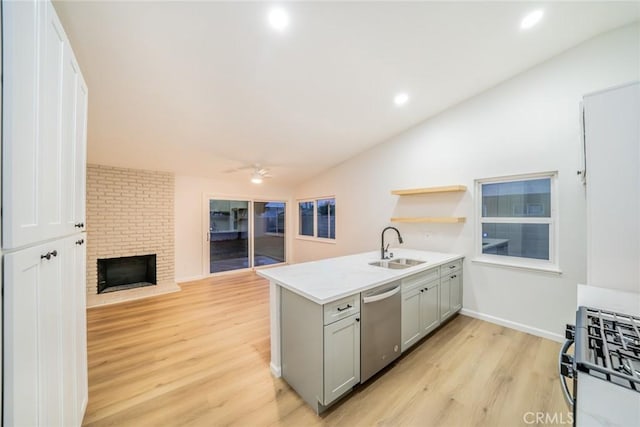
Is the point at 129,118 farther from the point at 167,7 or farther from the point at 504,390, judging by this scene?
the point at 504,390

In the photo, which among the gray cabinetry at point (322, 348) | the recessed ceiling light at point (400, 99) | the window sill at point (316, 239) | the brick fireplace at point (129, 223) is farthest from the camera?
the window sill at point (316, 239)

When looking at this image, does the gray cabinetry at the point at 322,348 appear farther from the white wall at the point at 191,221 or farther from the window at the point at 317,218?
the white wall at the point at 191,221

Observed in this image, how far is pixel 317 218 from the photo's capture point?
6129 millimetres

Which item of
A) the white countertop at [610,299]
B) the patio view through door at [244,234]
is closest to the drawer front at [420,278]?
the white countertop at [610,299]

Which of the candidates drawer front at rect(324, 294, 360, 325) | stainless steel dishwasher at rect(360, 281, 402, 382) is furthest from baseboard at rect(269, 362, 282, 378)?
drawer front at rect(324, 294, 360, 325)

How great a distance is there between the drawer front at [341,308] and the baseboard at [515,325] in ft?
7.86

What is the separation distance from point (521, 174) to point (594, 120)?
1.45 metres

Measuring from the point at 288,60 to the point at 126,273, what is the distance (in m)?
4.83

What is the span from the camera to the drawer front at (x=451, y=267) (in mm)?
2959

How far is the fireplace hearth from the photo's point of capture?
4320mm

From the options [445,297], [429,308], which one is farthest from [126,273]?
[445,297]

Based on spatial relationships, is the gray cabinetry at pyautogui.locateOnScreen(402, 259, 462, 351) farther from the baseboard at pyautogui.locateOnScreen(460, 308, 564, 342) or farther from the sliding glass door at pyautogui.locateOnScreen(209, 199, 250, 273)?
the sliding glass door at pyautogui.locateOnScreen(209, 199, 250, 273)

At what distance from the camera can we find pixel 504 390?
1.97 m

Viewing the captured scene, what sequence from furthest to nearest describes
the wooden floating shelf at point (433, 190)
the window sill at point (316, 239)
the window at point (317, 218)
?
the window at point (317, 218) < the window sill at point (316, 239) < the wooden floating shelf at point (433, 190)
